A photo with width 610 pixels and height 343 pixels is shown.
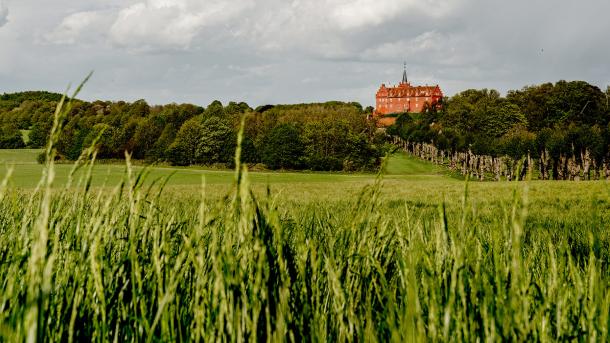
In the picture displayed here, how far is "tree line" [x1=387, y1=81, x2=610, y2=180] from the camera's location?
69562mm

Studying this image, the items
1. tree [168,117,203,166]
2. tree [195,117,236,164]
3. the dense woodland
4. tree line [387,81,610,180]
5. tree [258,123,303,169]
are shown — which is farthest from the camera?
tree [195,117,236,164]

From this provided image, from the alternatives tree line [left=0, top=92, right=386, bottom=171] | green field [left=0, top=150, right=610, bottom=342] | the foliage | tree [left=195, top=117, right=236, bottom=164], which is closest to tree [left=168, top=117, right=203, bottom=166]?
tree line [left=0, top=92, right=386, bottom=171]

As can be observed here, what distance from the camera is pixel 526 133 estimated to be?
294ft

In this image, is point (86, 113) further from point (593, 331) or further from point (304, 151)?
point (593, 331)

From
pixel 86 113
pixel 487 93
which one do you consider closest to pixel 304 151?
pixel 86 113

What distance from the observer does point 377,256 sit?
238 centimetres

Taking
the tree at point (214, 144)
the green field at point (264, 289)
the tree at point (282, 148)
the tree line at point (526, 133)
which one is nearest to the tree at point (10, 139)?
the tree at point (214, 144)

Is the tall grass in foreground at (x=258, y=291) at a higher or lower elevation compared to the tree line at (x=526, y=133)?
lower

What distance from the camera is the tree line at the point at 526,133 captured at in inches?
2739

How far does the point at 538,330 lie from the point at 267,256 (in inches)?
36.5

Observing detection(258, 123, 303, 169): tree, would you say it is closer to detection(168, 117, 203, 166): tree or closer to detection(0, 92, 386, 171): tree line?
detection(0, 92, 386, 171): tree line

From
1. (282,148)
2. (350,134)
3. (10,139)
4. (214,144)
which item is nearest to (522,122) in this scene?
(350,134)

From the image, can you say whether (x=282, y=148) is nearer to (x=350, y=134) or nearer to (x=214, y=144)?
(x=214, y=144)

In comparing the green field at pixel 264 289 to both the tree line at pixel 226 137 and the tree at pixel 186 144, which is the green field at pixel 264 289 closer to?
the tree line at pixel 226 137
